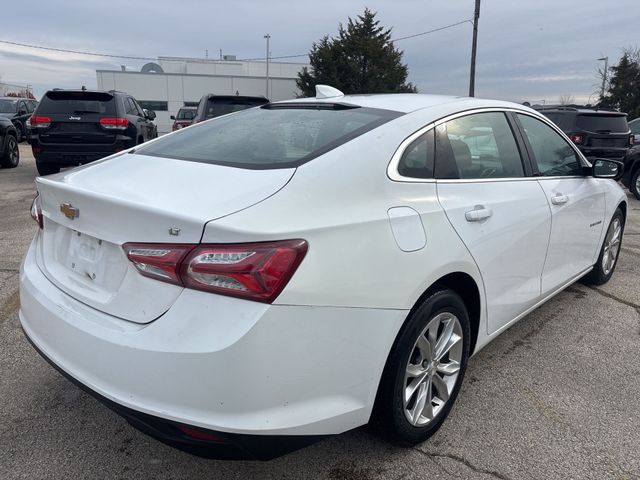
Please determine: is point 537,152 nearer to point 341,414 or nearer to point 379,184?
point 379,184

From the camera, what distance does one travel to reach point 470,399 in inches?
114

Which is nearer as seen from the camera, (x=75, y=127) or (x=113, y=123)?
(x=75, y=127)

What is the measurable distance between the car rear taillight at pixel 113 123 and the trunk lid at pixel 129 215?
809cm

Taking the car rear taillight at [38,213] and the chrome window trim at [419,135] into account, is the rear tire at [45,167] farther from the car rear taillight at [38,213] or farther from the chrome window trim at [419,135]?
the chrome window trim at [419,135]

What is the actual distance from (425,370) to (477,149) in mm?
1232

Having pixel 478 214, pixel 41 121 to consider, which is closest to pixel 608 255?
pixel 478 214

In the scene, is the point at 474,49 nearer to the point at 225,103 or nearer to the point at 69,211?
the point at 225,103

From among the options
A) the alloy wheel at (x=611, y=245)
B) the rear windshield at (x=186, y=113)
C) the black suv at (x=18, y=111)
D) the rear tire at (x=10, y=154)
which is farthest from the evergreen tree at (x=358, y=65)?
the alloy wheel at (x=611, y=245)

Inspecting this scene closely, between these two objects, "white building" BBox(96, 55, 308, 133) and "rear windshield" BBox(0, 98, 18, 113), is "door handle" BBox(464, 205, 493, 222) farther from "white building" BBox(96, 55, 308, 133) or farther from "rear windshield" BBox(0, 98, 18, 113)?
"white building" BBox(96, 55, 308, 133)

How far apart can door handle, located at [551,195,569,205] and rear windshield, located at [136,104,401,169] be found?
1.37m

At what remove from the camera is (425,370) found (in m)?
2.41

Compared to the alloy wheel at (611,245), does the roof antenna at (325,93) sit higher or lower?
higher

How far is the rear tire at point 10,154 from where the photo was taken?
1233 centimetres

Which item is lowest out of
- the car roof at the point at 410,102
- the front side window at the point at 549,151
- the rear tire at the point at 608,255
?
the rear tire at the point at 608,255
